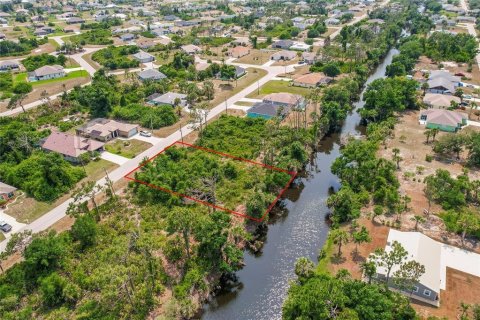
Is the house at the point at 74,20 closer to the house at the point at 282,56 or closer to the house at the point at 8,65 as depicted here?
the house at the point at 8,65

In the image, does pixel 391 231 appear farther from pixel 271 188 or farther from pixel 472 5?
pixel 472 5

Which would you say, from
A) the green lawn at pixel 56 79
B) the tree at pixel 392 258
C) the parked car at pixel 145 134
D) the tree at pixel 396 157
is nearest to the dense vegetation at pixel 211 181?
the parked car at pixel 145 134

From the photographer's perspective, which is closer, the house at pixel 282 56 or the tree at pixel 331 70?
the tree at pixel 331 70

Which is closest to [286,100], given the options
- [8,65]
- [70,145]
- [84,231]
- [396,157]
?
[396,157]

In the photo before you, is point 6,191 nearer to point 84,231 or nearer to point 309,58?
point 84,231

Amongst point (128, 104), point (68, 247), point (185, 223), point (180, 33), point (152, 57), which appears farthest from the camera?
point (180, 33)

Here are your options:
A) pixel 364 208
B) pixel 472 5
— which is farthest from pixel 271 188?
pixel 472 5
